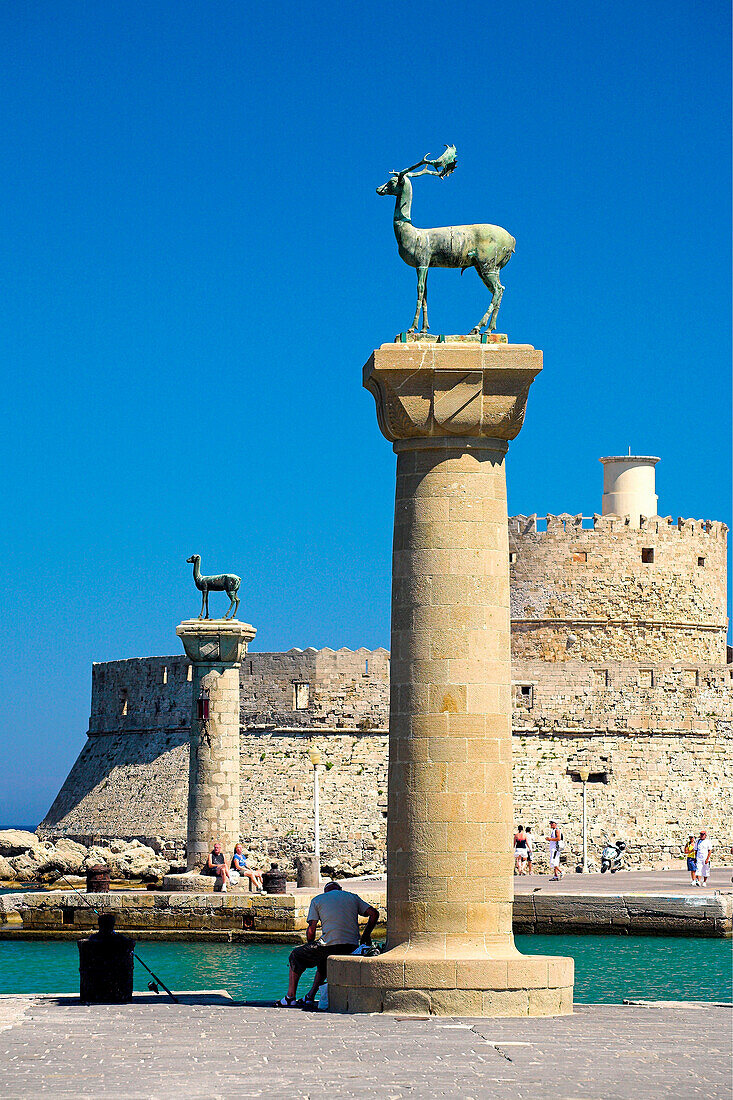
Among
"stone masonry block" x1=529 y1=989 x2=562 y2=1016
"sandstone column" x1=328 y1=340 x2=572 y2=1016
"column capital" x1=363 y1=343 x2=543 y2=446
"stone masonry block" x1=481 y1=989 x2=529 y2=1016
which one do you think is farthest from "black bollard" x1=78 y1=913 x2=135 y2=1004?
"column capital" x1=363 y1=343 x2=543 y2=446

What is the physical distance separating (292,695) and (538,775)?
208 inches

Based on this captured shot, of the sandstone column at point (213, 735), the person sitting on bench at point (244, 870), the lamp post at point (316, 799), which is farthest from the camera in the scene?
the lamp post at point (316, 799)

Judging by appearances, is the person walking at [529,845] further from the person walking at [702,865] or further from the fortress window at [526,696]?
the person walking at [702,865]

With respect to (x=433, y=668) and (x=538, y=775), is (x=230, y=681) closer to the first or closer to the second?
(x=538, y=775)

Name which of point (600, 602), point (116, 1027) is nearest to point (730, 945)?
point (116, 1027)

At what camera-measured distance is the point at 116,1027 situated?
869 cm

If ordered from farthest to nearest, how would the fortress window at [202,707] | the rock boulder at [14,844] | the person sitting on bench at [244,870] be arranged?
the rock boulder at [14,844]
the fortress window at [202,707]
the person sitting on bench at [244,870]

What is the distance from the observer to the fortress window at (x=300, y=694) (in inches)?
1340

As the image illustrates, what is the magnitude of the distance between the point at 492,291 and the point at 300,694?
2407 centimetres

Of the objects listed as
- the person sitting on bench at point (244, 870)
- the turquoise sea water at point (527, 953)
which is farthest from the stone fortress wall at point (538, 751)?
the turquoise sea water at point (527, 953)

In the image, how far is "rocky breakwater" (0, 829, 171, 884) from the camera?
92.3ft

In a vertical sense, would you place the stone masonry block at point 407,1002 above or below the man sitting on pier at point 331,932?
below

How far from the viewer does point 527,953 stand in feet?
61.5

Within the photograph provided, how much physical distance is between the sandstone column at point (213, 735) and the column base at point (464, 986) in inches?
572
